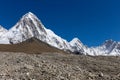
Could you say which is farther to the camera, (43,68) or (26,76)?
(43,68)

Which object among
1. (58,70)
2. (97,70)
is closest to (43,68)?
(58,70)

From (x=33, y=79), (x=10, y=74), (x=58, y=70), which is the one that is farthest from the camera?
(x=58, y=70)

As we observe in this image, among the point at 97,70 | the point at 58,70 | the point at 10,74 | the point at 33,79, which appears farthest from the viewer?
the point at 97,70

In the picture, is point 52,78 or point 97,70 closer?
point 52,78

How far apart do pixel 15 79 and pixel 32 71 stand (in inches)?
104

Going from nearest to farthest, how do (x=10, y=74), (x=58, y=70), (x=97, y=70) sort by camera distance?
(x=10, y=74) < (x=58, y=70) < (x=97, y=70)

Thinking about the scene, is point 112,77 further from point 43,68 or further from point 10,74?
point 10,74

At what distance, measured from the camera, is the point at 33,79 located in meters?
23.4

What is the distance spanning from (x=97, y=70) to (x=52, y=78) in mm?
7107

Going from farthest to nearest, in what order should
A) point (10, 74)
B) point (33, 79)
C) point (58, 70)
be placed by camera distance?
point (58, 70) → point (10, 74) → point (33, 79)

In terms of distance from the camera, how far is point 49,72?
25547 mm

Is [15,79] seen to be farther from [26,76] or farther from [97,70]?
[97,70]

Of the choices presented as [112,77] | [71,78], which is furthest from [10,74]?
[112,77]

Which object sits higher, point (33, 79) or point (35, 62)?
point (35, 62)
